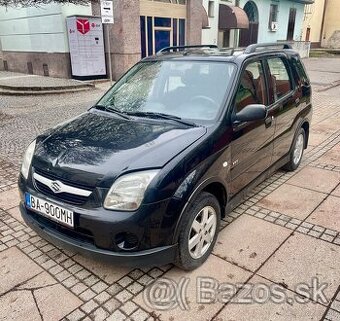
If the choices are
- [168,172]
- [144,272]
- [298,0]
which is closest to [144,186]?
[168,172]

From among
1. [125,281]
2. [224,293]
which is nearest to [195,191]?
[224,293]

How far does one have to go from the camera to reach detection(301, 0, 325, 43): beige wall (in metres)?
38.3

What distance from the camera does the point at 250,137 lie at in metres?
3.43

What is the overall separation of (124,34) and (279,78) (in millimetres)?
10262

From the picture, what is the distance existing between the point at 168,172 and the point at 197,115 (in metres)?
0.91

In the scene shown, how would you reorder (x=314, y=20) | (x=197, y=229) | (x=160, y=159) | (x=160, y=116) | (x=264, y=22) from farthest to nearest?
(x=314, y=20) → (x=264, y=22) → (x=160, y=116) → (x=197, y=229) → (x=160, y=159)

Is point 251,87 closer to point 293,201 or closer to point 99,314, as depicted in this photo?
point 293,201

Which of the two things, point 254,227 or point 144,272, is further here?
point 254,227

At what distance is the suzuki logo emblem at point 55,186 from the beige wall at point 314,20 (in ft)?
135

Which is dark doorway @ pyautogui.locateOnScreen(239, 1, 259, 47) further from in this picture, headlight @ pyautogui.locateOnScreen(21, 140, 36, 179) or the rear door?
headlight @ pyautogui.locateOnScreen(21, 140, 36, 179)

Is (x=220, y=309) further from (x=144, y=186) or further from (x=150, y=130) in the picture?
(x=150, y=130)

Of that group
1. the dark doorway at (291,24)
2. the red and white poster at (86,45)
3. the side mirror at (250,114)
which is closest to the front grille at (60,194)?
the side mirror at (250,114)

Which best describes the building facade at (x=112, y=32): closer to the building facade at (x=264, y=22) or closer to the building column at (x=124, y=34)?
the building column at (x=124, y=34)

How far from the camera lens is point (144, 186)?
238 centimetres
